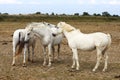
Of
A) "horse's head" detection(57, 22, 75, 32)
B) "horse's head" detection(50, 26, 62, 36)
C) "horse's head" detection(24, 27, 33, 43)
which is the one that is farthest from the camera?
"horse's head" detection(50, 26, 62, 36)

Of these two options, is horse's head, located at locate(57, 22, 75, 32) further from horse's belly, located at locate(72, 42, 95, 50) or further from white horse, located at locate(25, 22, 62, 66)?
horse's belly, located at locate(72, 42, 95, 50)

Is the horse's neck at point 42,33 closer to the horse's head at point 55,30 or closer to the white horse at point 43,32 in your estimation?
the white horse at point 43,32

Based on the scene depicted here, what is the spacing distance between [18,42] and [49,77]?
2540mm

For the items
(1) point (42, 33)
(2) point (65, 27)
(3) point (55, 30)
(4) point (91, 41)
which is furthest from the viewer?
(3) point (55, 30)

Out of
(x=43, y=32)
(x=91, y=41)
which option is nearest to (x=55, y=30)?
(x=43, y=32)

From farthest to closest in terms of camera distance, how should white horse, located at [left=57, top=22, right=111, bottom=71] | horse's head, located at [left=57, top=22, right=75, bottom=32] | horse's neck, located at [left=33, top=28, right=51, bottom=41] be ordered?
horse's neck, located at [left=33, top=28, right=51, bottom=41] → horse's head, located at [left=57, top=22, right=75, bottom=32] → white horse, located at [left=57, top=22, right=111, bottom=71]

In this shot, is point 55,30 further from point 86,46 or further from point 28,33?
point 86,46

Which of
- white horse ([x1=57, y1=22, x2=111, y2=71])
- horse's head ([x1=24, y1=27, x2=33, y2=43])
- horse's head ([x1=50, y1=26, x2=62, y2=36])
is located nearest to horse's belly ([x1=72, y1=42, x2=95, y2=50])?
white horse ([x1=57, y1=22, x2=111, y2=71])

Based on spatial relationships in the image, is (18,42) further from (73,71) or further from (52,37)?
(73,71)

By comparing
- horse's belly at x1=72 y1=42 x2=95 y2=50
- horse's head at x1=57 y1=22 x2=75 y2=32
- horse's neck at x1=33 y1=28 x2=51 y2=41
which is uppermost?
horse's head at x1=57 y1=22 x2=75 y2=32

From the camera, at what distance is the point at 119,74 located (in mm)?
11914

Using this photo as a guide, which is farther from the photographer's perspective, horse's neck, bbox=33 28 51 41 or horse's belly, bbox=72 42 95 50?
horse's neck, bbox=33 28 51 41

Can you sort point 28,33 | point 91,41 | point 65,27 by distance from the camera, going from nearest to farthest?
1. point 91,41
2. point 28,33
3. point 65,27

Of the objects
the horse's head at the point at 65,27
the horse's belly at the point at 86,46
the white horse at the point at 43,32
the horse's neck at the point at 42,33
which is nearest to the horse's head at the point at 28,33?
the white horse at the point at 43,32
